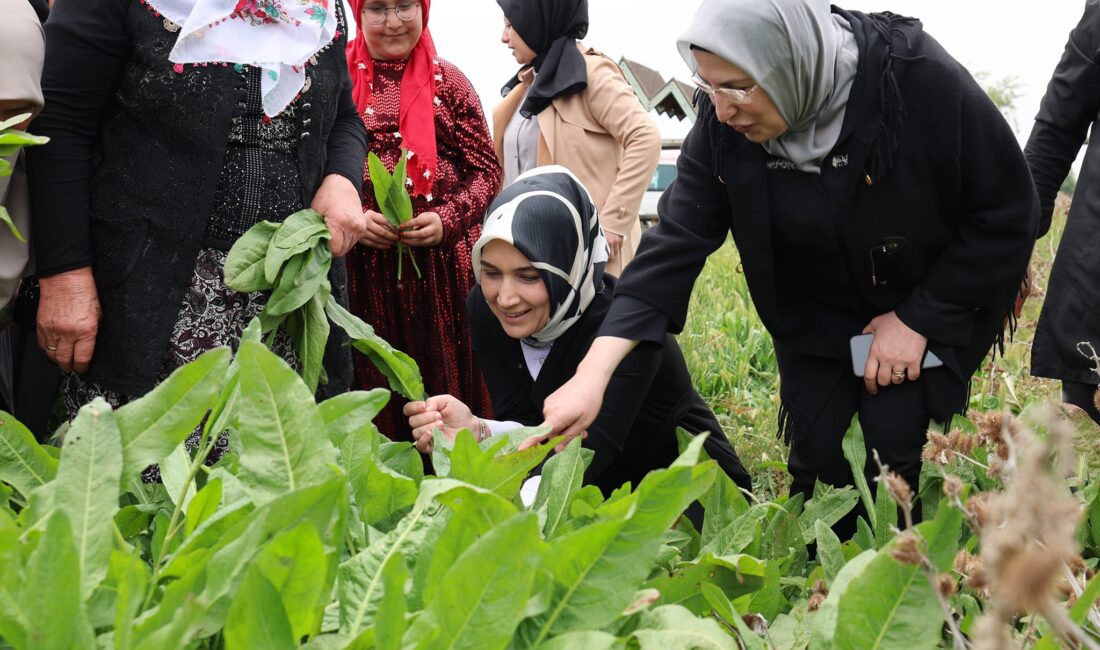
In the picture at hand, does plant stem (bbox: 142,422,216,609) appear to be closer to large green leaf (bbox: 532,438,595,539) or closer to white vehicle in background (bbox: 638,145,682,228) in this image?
large green leaf (bbox: 532,438,595,539)

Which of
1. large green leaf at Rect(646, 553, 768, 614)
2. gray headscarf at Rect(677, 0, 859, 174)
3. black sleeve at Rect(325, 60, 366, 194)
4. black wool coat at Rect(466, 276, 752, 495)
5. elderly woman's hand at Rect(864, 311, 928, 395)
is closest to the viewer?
large green leaf at Rect(646, 553, 768, 614)

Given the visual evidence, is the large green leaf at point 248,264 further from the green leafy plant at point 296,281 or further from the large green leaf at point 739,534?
the large green leaf at point 739,534

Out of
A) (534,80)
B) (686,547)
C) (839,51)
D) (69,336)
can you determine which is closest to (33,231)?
(69,336)

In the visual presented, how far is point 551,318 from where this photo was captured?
298cm

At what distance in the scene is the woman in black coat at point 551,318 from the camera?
294cm

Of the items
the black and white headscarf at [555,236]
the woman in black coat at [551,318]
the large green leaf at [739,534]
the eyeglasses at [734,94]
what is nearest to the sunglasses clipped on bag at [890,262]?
the eyeglasses at [734,94]

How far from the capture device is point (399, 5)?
3.62 metres

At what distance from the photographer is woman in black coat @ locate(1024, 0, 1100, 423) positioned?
2.88m

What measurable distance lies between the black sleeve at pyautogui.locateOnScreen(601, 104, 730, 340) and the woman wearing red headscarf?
120 centimetres

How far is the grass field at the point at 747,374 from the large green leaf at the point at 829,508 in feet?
5.74

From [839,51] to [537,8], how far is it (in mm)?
1930

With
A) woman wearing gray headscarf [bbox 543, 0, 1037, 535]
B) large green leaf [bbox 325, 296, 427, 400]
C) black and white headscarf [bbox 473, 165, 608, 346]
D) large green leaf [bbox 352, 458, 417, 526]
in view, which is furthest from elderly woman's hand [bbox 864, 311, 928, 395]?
large green leaf [bbox 352, 458, 417, 526]

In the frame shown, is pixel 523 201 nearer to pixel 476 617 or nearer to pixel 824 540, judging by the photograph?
pixel 824 540

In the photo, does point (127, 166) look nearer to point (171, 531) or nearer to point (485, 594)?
point (171, 531)
